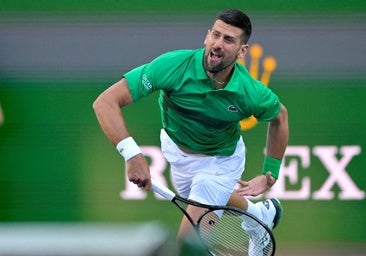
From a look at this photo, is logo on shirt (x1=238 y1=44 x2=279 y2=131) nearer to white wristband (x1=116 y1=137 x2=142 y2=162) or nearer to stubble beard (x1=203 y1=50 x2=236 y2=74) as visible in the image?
stubble beard (x1=203 y1=50 x2=236 y2=74)

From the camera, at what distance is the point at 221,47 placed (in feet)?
16.5

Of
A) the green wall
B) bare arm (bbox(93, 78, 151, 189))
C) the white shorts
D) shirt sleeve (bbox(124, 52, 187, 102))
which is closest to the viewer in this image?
bare arm (bbox(93, 78, 151, 189))

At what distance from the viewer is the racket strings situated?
17.2 ft

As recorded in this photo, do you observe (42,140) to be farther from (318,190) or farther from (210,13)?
(318,190)

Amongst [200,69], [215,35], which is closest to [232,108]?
[200,69]

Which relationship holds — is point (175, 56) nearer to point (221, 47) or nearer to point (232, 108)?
point (221, 47)

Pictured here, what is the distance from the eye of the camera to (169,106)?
5.27m

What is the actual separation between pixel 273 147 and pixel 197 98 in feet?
2.14

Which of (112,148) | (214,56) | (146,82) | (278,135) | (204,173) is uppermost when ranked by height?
(214,56)

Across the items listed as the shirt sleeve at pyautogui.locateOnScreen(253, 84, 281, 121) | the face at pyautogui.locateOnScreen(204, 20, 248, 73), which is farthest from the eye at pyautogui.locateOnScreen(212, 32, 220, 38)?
the shirt sleeve at pyautogui.locateOnScreen(253, 84, 281, 121)

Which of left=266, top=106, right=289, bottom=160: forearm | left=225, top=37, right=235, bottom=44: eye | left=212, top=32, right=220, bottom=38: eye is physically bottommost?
left=266, top=106, right=289, bottom=160: forearm

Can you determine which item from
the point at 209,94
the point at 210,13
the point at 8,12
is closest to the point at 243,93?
the point at 209,94

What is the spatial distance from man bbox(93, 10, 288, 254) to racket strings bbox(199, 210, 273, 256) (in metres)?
0.09

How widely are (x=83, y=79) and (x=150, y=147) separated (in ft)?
2.01
